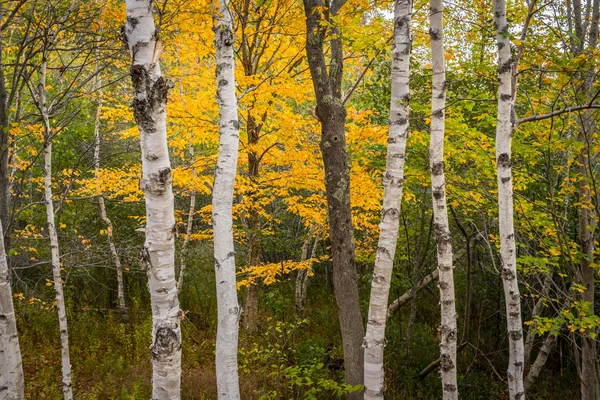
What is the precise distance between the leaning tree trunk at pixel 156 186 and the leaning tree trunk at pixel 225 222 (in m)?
1.37

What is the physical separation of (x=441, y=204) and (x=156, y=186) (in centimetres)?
349

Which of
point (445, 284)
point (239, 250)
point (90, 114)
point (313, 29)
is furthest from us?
point (239, 250)

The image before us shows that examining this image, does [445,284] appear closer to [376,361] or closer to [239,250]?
[376,361]

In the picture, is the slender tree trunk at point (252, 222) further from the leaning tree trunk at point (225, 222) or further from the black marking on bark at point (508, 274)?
the black marking on bark at point (508, 274)

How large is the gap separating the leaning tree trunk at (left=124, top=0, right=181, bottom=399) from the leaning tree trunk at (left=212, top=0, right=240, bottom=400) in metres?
1.37

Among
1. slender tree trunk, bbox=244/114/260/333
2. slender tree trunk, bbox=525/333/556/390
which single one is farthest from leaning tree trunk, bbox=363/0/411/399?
slender tree trunk, bbox=525/333/556/390

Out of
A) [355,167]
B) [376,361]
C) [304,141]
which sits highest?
[304,141]

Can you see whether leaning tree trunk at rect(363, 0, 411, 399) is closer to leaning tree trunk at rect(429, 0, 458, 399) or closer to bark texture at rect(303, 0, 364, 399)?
leaning tree trunk at rect(429, 0, 458, 399)

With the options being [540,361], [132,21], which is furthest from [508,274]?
[540,361]

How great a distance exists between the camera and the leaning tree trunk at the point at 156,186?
2.68m

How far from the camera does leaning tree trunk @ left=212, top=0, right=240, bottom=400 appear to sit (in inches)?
165

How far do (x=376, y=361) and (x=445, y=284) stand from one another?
1.35 meters

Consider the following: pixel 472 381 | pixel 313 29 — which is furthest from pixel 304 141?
pixel 472 381

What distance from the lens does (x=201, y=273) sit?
14242mm
